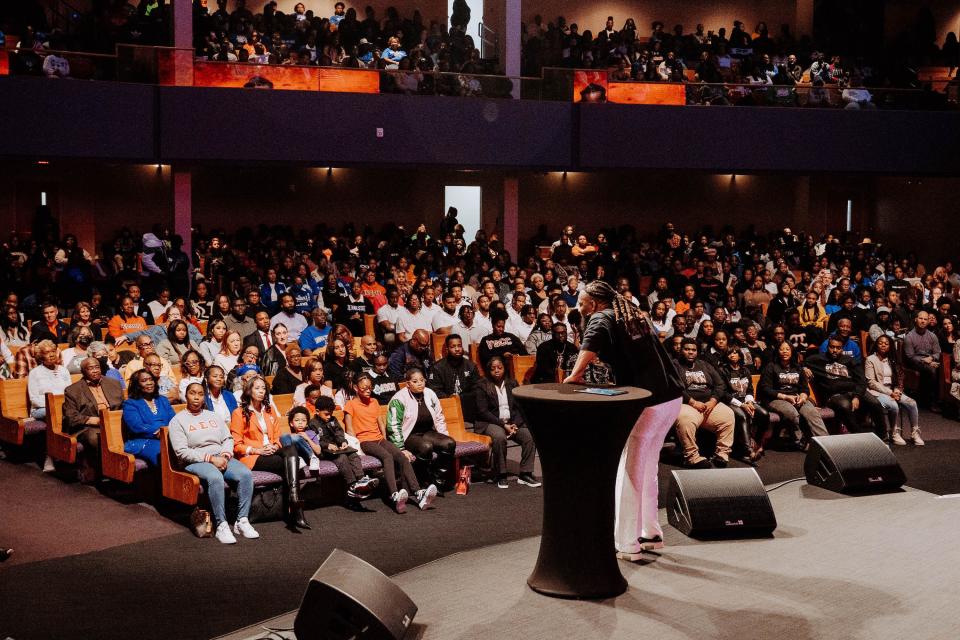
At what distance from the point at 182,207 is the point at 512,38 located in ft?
18.5

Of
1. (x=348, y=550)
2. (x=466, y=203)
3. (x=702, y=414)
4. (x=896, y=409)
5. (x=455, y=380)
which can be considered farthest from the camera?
(x=466, y=203)

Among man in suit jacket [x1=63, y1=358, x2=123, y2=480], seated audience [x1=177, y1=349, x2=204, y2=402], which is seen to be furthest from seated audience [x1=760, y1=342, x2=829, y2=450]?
man in suit jacket [x1=63, y1=358, x2=123, y2=480]

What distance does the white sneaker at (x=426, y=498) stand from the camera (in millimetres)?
7641

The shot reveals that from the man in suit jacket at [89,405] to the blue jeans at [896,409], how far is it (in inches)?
280

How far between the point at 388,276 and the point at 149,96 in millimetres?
3952

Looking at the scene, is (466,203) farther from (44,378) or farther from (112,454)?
(112,454)

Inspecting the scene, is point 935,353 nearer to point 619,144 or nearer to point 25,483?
point 619,144

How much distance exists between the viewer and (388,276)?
14.5 meters

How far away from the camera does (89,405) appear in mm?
8289

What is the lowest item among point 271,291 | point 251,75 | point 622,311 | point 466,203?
point 271,291

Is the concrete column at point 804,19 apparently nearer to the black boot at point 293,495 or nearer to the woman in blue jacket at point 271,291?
the woman in blue jacket at point 271,291

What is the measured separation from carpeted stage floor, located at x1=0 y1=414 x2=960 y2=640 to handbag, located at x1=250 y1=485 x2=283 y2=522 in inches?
4.0

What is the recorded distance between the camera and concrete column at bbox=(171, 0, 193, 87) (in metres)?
13.8

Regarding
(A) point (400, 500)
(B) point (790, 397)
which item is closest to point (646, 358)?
(A) point (400, 500)
